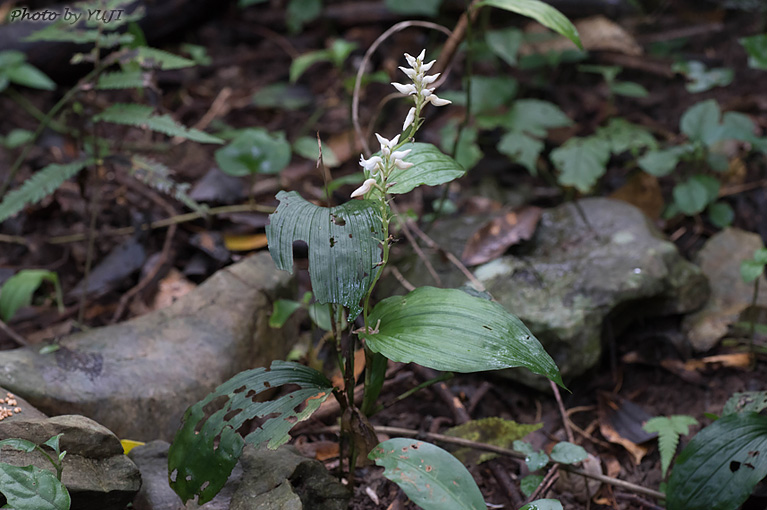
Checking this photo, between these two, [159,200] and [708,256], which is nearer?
[708,256]

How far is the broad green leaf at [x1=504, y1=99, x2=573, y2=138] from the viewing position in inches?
137

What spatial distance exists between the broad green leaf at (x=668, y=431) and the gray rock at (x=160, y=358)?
147 cm

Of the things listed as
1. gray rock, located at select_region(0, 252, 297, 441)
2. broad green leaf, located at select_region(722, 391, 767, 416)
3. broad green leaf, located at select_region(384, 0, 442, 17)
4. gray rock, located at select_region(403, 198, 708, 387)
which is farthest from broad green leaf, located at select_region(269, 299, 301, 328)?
broad green leaf, located at select_region(384, 0, 442, 17)

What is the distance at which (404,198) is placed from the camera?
362 cm

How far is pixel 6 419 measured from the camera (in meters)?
1.66

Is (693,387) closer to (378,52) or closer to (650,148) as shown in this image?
(650,148)

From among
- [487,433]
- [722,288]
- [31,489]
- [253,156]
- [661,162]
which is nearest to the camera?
[31,489]

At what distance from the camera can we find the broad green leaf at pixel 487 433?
220 centimetres

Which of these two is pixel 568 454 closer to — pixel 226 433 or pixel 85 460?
pixel 226 433

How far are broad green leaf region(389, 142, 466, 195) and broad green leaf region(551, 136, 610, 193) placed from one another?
1553mm

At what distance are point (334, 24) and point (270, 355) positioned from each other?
11.2ft

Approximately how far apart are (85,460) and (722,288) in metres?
2.73

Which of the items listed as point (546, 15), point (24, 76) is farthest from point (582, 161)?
point (24, 76)

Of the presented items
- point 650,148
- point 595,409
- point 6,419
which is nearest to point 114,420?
point 6,419
